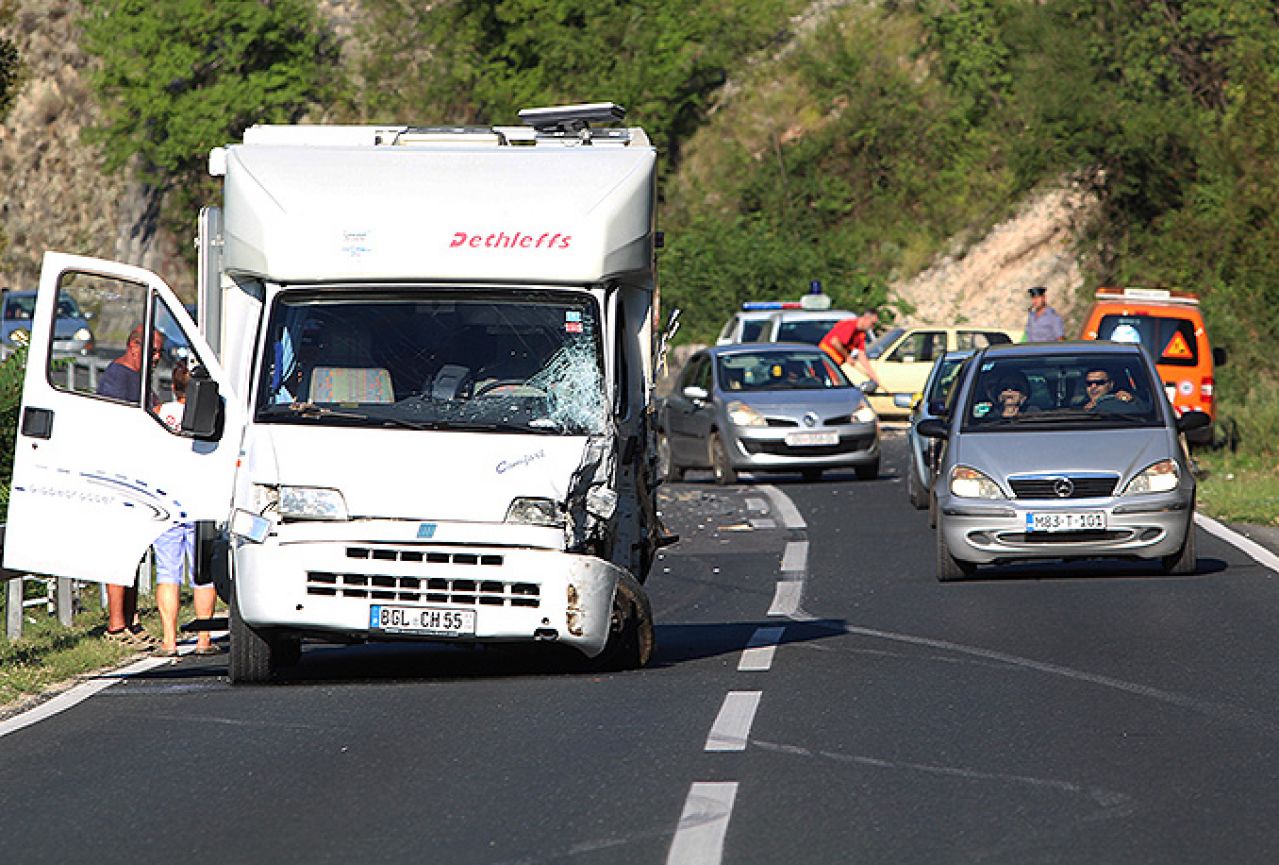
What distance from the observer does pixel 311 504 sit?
1217 cm

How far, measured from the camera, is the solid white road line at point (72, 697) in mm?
11594

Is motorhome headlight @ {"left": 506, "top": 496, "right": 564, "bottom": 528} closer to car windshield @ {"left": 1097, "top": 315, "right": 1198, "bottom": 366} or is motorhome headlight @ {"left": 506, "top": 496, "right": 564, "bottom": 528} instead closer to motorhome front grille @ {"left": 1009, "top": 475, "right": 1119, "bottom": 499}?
motorhome front grille @ {"left": 1009, "top": 475, "right": 1119, "bottom": 499}

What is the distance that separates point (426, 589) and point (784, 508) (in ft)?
46.9

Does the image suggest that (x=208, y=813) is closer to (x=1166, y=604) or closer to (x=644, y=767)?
(x=644, y=767)

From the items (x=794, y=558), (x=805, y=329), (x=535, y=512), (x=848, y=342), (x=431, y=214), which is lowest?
(x=794, y=558)

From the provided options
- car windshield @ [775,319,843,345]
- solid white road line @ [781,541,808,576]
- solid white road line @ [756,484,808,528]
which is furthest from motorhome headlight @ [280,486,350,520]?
car windshield @ [775,319,843,345]

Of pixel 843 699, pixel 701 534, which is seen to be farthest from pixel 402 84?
pixel 843 699

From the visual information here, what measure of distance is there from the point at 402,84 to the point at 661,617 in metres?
60.2

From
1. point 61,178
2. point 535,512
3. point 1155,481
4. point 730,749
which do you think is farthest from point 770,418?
point 61,178

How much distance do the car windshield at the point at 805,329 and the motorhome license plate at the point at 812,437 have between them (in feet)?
39.2

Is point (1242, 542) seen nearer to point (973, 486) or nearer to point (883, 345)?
point (973, 486)

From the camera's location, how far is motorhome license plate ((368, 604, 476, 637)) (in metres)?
12.0

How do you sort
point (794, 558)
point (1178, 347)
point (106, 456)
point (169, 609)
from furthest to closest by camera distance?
1. point (1178, 347)
2. point (794, 558)
3. point (169, 609)
4. point (106, 456)

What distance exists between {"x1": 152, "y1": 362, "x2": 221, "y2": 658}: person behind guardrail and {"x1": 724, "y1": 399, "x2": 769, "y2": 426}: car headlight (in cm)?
1491
